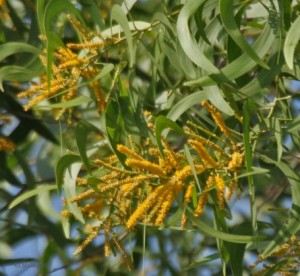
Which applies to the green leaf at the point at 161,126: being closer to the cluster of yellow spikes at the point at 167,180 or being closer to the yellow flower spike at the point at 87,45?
the cluster of yellow spikes at the point at 167,180

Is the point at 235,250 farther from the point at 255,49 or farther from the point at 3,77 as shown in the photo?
the point at 3,77

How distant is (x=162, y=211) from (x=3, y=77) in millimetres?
314

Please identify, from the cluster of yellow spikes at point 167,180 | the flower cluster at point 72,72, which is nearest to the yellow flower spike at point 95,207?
the cluster of yellow spikes at point 167,180

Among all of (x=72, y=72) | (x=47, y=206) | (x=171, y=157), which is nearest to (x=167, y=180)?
(x=171, y=157)

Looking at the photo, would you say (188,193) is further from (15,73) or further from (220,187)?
(15,73)

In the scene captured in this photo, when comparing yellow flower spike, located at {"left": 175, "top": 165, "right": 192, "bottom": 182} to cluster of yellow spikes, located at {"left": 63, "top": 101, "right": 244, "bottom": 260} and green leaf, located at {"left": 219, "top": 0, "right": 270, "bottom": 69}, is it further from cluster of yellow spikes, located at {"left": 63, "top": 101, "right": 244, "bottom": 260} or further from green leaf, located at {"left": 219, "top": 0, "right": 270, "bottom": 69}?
green leaf, located at {"left": 219, "top": 0, "right": 270, "bottom": 69}

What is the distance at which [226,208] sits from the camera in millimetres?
1348

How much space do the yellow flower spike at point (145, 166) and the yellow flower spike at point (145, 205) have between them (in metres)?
0.02

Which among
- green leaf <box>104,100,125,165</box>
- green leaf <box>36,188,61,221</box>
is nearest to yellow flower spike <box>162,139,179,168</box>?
green leaf <box>104,100,125,165</box>

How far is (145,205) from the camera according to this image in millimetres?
1147

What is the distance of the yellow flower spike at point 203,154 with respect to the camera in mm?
1148

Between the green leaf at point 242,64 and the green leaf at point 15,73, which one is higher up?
the green leaf at point 15,73

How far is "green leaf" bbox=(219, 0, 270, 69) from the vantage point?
118 cm

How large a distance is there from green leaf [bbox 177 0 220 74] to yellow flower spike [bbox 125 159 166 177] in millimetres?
127
